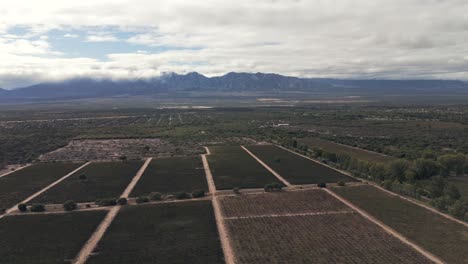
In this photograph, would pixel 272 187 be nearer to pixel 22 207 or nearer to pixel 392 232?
pixel 392 232

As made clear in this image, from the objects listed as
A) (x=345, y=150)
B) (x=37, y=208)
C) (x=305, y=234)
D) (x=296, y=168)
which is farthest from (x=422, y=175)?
(x=37, y=208)

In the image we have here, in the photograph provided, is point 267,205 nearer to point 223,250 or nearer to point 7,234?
point 223,250

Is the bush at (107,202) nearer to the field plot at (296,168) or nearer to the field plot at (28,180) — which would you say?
the field plot at (28,180)

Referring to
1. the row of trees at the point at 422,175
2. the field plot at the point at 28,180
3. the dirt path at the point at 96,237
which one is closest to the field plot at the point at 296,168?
the row of trees at the point at 422,175

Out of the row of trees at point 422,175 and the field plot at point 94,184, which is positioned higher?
the row of trees at point 422,175

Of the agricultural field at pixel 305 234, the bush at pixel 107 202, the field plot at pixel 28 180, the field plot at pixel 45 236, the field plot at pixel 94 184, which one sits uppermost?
the agricultural field at pixel 305 234

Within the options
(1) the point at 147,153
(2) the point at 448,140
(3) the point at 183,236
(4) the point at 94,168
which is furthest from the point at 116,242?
(2) the point at 448,140
